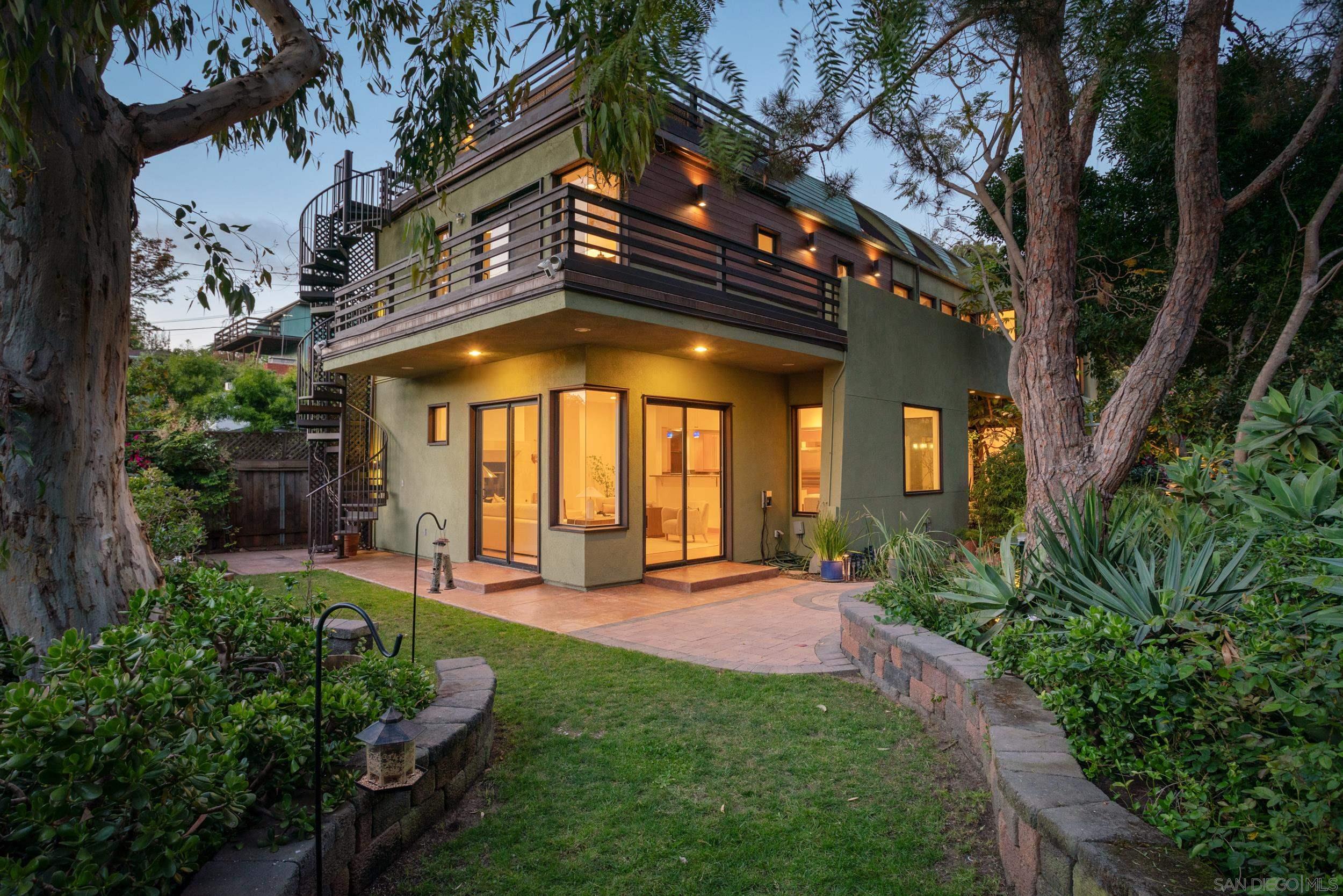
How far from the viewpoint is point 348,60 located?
188 inches

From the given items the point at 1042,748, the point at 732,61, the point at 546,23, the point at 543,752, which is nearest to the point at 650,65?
the point at 732,61

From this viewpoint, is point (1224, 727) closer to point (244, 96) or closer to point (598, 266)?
point (244, 96)

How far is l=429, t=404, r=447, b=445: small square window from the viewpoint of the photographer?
10719 millimetres

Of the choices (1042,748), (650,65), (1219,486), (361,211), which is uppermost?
(361,211)

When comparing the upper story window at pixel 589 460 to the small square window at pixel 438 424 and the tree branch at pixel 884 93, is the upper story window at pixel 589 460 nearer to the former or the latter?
the small square window at pixel 438 424

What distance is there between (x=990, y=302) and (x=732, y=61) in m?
9.90

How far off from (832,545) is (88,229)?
8201 mm

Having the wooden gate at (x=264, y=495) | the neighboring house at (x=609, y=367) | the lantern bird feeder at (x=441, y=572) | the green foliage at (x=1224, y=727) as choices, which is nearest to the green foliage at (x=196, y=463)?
the wooden gate at (x=264, y=495)

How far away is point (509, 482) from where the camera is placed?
9.43 metres

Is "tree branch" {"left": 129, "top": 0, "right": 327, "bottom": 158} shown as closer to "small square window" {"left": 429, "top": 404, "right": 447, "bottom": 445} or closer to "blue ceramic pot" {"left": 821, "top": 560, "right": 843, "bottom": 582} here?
"small square window" {"left": 429, "top": 404, "right": 447, "bottom": 445}

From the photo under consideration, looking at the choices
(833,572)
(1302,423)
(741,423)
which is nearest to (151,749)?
(1302,423)

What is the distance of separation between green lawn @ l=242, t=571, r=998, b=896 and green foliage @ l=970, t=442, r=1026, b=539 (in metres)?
8.61

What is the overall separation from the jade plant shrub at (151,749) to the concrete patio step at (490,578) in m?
5.32

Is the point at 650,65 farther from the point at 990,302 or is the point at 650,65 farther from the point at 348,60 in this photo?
the point at 990,302
